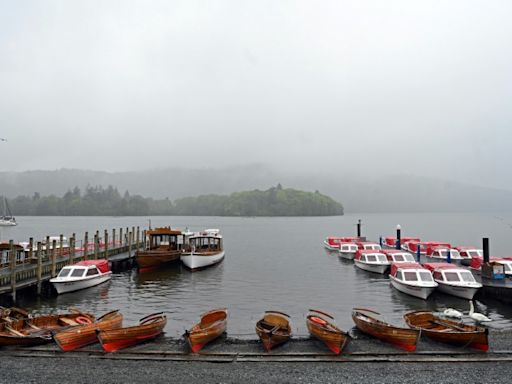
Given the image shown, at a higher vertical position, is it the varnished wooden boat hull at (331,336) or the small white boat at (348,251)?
the varnished wooden boat hull at (331,336)

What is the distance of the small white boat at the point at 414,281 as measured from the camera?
1347 inches

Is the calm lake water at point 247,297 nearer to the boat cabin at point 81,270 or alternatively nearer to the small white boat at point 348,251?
the boat cabin at point 81,270

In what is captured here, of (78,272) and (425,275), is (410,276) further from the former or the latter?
(78,272)

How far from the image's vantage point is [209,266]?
2233 inches

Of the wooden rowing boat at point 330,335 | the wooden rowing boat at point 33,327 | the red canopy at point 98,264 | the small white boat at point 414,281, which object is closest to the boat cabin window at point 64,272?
the red canopy at point 98,264

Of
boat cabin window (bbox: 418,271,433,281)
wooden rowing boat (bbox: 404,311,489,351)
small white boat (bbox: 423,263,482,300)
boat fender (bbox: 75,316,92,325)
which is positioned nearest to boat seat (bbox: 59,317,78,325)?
boat fender (bbox: 75,316,92,325)

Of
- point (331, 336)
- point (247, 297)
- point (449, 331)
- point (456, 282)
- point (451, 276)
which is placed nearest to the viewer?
point (331, 336)

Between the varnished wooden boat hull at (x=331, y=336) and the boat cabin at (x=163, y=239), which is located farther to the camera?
the boat cabin at (x=163, y=239)

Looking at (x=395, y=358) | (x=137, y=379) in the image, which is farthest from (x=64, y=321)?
(x=395, y=358)

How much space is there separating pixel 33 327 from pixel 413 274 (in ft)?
97.7

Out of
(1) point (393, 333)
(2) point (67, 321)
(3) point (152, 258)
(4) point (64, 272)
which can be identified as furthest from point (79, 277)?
(1) point (393, 333)

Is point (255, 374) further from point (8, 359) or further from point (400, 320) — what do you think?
point (400, 320)

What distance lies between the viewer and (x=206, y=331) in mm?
20891

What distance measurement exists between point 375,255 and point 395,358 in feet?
114
